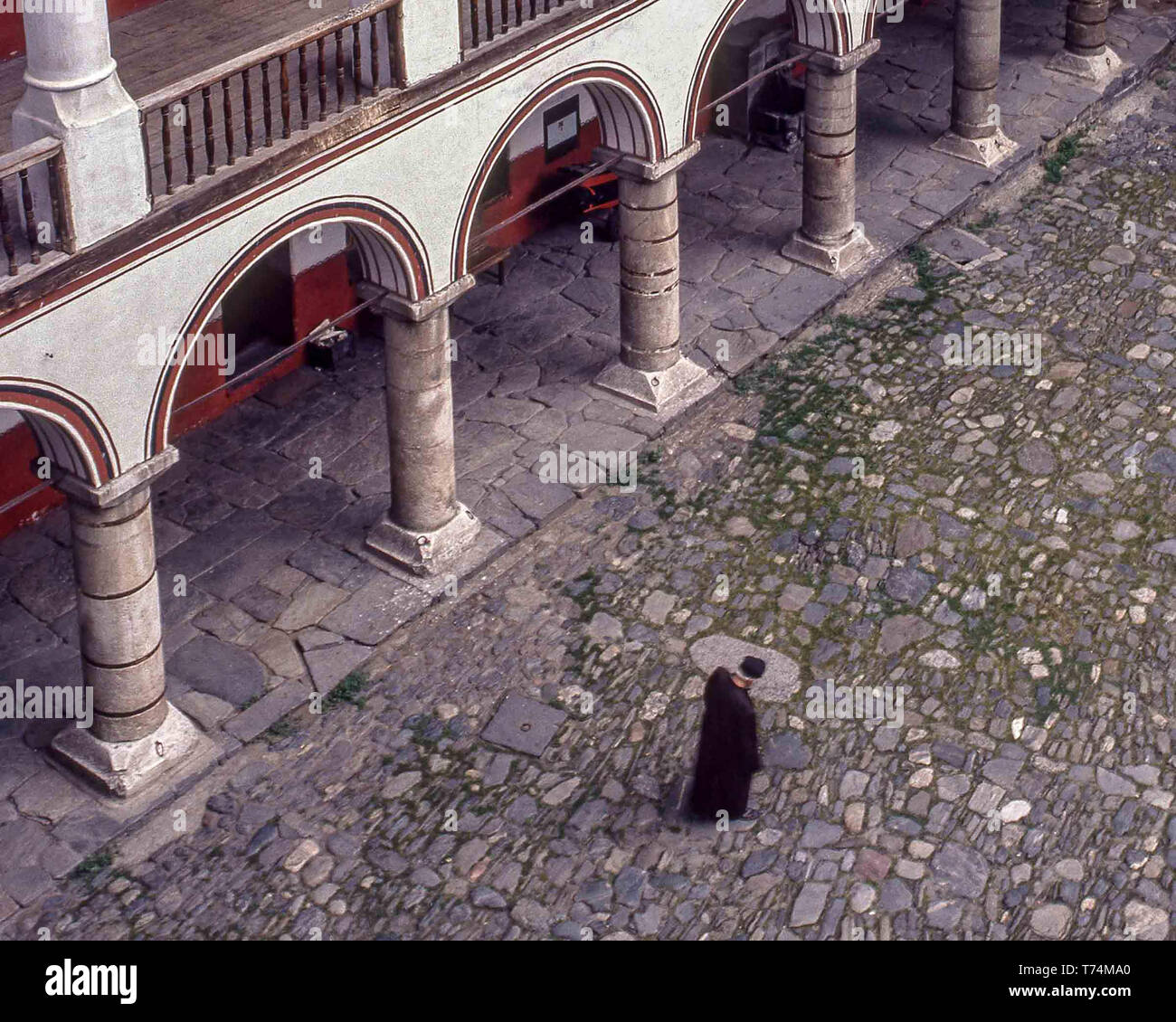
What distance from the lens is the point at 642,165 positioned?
17750 millimetres

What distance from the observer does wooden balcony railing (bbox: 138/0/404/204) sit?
45.0 feet

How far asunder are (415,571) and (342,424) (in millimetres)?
2265

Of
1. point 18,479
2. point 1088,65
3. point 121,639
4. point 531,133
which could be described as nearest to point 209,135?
point 121,639

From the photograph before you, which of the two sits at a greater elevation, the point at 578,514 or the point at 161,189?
the point at 161,189

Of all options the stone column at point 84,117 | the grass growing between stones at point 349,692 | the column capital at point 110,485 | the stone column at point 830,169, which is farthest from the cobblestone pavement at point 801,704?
the stone column at point 84,117

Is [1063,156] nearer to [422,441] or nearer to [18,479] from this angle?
[422,441]

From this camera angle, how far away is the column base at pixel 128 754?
14898 mm

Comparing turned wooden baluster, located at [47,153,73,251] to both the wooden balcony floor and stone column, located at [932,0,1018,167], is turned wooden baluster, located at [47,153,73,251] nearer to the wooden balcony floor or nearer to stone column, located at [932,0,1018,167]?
the wooden balcony floor

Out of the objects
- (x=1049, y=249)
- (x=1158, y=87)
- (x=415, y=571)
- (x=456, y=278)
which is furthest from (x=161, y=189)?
(x=1158, y=87)

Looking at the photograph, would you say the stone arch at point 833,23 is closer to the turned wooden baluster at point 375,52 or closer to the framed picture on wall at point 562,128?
the framed picture on wall at point 562,128

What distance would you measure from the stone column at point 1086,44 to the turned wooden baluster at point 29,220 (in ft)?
45.5

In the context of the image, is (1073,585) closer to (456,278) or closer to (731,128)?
(456,278)

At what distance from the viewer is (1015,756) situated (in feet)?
49.0

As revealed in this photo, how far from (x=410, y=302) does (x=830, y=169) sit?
5.75 meters
